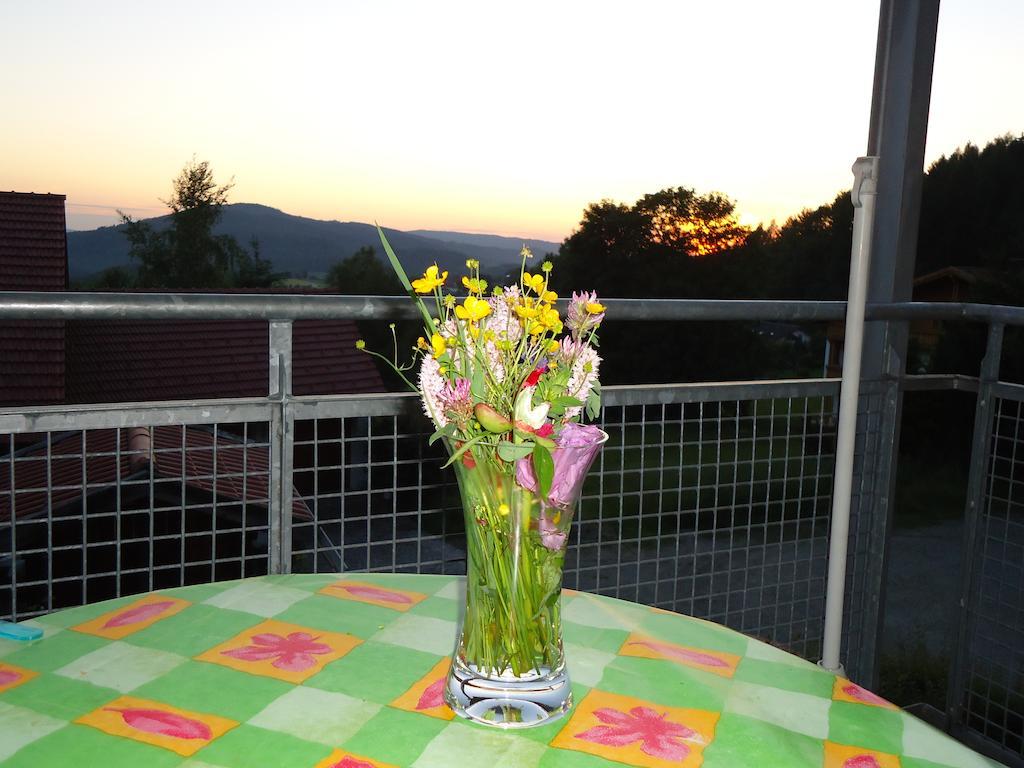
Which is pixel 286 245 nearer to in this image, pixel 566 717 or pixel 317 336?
pixel 317 336

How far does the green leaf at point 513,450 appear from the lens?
0.71 m

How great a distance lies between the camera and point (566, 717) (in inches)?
32.1

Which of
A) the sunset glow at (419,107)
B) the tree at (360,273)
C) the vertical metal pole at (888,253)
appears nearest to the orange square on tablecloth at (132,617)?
the vertical metal pole at (888,253)

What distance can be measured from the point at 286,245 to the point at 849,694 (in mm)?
21932

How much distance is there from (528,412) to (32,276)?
68.8 feet

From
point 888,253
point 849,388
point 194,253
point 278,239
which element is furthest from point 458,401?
point 278,239

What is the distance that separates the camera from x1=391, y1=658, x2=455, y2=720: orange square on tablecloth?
0.82 m

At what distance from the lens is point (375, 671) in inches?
35.8

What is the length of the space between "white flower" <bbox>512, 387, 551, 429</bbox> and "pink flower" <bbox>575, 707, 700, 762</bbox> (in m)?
0.28

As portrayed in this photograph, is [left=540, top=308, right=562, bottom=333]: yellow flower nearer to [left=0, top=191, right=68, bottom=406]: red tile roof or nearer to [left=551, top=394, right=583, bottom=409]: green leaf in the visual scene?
[left=551, top=394, right=583, bottom=409]: green leaf

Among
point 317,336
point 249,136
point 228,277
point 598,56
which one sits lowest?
point 317,336

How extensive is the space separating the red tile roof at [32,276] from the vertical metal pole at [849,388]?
63.5 ft

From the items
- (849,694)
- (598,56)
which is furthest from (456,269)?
(598,56)

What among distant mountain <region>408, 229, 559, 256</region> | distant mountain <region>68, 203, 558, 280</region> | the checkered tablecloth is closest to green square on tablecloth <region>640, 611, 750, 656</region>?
the checkered tablecloth
